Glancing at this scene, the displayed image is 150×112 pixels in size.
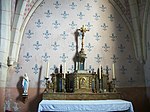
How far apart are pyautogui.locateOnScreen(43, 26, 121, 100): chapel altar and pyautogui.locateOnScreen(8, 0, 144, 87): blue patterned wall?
0.80 feet

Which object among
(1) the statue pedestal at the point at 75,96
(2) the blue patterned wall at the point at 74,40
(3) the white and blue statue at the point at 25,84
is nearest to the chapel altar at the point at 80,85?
(1) the statue pedestal at the point at 75,96

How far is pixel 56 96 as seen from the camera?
511 centimetres

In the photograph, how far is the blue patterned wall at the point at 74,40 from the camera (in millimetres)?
5762

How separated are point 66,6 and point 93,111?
3.11m

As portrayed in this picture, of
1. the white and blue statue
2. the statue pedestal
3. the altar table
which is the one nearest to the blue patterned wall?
the white and blue statue

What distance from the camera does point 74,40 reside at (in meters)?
5.95

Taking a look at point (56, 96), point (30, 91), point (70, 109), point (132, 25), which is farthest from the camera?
point (132, 25)

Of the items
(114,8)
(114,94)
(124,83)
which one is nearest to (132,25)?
(114,8)

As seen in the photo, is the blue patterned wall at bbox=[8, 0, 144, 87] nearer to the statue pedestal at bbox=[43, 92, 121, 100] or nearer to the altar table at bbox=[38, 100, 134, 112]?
the statue pedestal at bbox=[43, 92, 121, 100]

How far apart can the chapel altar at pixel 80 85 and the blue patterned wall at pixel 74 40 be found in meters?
0.24

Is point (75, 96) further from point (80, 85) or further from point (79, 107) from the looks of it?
point (79, 107)

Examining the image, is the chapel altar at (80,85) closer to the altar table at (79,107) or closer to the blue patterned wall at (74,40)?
the blue patterned wall at (74,40)

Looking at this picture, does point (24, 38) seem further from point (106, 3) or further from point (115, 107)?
point (115, 107)

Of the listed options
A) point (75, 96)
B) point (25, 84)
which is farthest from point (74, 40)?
point (25, 84)
